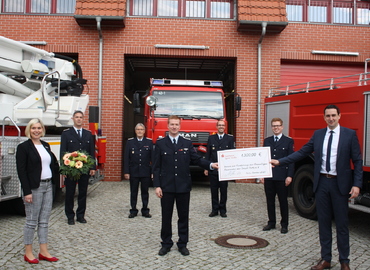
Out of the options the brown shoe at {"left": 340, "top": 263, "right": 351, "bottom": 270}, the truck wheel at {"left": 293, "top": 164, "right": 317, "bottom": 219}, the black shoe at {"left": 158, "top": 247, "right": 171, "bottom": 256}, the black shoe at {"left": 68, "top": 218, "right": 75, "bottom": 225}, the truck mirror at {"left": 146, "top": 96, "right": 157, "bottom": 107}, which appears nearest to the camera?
the brown shoe at {"left": 340, "top": 263, "right": 351, "bottom": 270}

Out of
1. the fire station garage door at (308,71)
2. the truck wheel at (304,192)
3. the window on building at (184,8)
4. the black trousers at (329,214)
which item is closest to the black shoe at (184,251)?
the black trousers at (329,214)

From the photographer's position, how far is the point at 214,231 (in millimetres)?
6055

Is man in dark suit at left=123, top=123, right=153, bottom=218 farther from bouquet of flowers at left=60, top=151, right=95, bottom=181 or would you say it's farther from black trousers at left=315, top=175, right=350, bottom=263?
black trousers at left=315, top=175, right=350, bottom=263

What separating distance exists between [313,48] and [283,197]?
24.7 feet

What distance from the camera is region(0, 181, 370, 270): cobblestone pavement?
14.9 ft

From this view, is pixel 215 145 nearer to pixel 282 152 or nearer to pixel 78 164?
pixel 282 152

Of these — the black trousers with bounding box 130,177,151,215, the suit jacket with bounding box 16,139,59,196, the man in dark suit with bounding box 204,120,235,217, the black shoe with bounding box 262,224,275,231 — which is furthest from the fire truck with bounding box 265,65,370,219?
the suit jacket with bounding box 16,139,59,196

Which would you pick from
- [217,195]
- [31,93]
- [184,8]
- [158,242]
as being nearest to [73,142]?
[31,93]

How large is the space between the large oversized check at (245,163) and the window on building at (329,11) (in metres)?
8.44

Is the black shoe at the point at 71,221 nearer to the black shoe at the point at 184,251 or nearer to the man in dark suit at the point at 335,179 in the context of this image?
the black shoe at the point at 184,251

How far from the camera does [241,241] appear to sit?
17.9ft

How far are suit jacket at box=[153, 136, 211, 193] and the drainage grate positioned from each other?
1.06m

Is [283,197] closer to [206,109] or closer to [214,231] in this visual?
[214,231]

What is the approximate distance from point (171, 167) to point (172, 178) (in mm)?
136
